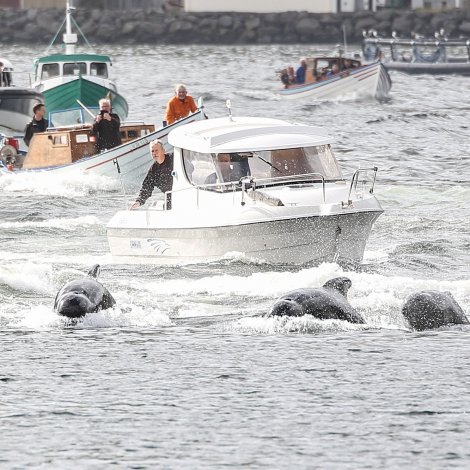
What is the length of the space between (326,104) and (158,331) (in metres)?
40.2

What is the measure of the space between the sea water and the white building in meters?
84.4

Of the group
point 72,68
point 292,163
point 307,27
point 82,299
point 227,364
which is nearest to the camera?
point 227,364

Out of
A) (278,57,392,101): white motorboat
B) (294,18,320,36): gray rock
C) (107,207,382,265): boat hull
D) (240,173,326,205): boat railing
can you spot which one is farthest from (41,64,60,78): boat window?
(294,18,320,36): gray rock

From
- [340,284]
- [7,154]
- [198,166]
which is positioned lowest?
[7,154]

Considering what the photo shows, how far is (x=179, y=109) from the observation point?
29.6 metres

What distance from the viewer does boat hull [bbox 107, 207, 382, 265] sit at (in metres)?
20.4

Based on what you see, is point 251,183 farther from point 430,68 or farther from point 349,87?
point 430,68

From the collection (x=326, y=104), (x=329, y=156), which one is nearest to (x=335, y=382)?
(x=329, y=156)

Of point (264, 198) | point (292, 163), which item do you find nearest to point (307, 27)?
point (292, 163)

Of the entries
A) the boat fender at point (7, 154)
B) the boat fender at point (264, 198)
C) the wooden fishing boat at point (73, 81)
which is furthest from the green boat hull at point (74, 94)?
the boat fender at point (264, 198)

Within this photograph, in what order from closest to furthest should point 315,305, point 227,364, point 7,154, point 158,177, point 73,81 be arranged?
point 227,364 < point 315,305 < point 158,177 < point 7,154 < point 73,81

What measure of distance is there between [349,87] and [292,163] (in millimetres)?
37389

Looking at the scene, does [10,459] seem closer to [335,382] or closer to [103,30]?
[335,382]

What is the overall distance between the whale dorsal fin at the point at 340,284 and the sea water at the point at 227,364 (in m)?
0.45
